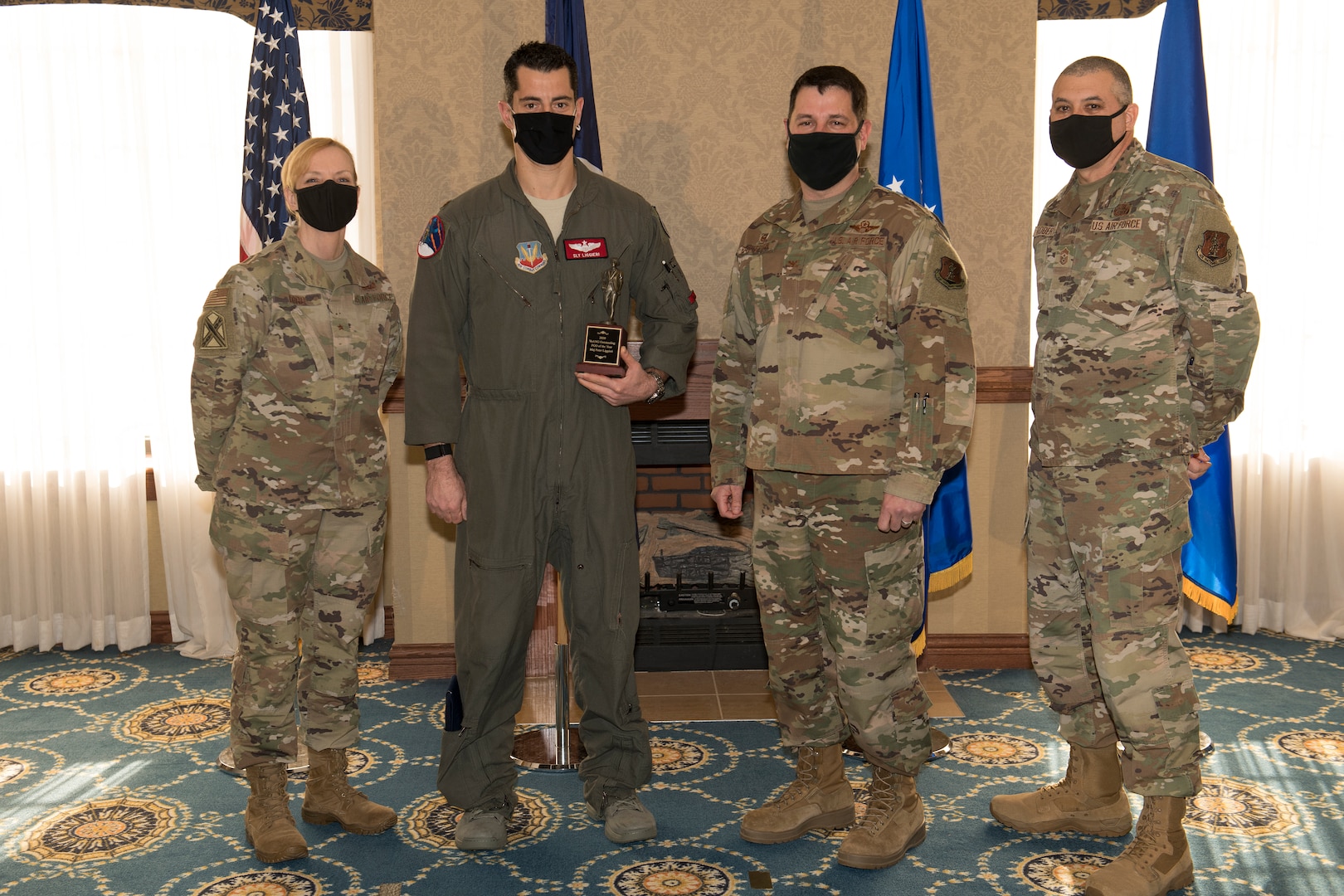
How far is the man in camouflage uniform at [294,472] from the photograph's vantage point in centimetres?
264

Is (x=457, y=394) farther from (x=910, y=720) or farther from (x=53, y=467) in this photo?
(x=53, y=467)

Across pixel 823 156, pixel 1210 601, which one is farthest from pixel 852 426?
pixel 1210 601

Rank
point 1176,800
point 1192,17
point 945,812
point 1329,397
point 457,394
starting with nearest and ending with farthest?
point 1176,800 < point 457,394 < point 945,812 < point 1192,17 < point 1329,397

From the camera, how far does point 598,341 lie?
2.62m

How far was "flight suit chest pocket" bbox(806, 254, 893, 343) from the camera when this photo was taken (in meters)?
2.54

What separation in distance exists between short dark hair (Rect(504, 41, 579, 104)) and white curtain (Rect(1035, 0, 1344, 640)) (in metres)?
2.51

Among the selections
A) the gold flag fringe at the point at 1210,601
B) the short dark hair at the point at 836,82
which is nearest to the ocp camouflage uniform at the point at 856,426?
the short dark hair at the point at 836,82

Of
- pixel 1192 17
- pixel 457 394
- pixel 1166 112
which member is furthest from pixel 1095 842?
pixel 1192 17

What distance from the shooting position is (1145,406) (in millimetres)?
2494

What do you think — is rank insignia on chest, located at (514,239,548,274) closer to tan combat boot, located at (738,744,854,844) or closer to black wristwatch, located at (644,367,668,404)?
black wristwatch, located at (644,367,668,404)

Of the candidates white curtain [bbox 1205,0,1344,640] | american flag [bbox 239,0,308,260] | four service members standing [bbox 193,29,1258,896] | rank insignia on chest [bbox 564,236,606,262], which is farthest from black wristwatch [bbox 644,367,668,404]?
white curtain [bbox 1205,0,1344,640]

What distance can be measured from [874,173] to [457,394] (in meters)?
2.12

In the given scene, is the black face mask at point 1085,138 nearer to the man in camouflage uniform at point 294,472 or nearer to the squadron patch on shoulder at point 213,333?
the man in camouflage uniform at point 294,472

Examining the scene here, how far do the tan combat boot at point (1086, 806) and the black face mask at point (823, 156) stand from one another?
1613 mm
